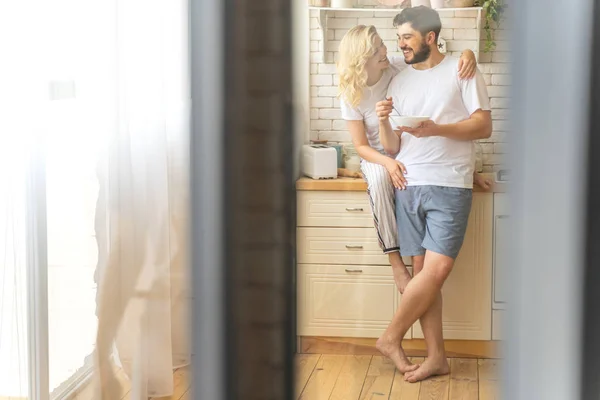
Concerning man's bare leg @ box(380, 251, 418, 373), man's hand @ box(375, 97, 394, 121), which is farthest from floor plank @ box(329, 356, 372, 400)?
man's bare leg @ box(380, 251, 418, 373)

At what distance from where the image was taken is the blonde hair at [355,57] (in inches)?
41.4

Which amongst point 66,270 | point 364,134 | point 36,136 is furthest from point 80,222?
point 364,134

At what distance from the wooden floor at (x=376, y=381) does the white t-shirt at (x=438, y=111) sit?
37cm

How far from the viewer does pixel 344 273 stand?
166 cm

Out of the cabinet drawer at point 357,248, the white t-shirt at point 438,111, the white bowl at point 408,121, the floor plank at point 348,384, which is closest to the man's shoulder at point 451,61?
the white t-shirt at point 438,111

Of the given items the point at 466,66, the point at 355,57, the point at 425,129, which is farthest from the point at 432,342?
the point at 355,57

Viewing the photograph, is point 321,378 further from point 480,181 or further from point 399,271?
point 399,271

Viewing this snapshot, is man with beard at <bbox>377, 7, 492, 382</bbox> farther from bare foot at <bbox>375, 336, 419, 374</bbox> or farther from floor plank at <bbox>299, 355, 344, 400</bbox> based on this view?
floor plank at <bbox>299, 355, 344, 400</bbox>

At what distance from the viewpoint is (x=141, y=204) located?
184 centimetres

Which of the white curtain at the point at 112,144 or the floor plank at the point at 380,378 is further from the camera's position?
the white curtain at the point at 112,144

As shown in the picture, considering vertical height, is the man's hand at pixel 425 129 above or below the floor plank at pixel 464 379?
above

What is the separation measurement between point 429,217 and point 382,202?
11 centimetres

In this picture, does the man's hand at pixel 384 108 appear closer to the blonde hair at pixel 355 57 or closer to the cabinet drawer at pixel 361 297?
the blonde hair at pixel 355 57

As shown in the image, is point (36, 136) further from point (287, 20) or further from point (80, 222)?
point (287, 20)
